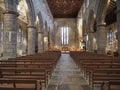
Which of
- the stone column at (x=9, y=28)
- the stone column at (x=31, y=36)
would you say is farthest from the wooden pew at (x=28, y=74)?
the stone column at (x=31, y=36)

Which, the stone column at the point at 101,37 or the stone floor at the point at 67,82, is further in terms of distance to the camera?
the stone column at the point at 101,37

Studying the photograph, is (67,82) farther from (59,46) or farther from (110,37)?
(59,46)

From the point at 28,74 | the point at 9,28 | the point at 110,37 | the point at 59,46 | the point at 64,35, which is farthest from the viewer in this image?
the point at 64,35

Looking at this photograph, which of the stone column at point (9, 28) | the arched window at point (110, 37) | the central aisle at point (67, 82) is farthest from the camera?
the arched window at point (110, 37)

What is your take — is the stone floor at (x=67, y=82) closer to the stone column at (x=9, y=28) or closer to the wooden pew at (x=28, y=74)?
the wooden pew at (x=28, y=74)

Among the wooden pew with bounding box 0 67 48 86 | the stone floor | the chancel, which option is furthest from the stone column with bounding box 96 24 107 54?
the wooden pew with bounding box 0 67 48 86

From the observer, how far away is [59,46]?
43062mm

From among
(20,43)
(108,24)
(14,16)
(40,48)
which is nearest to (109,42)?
(108,24)

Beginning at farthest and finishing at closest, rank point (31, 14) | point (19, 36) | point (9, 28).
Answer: point (19, 36), point (31, 14), point (9, 28)

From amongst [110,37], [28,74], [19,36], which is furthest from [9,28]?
[110,37]

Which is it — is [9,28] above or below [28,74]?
above

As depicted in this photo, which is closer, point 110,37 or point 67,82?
point 67,82

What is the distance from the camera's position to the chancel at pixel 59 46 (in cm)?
494

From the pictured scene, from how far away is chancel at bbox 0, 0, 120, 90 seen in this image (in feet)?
16.2
